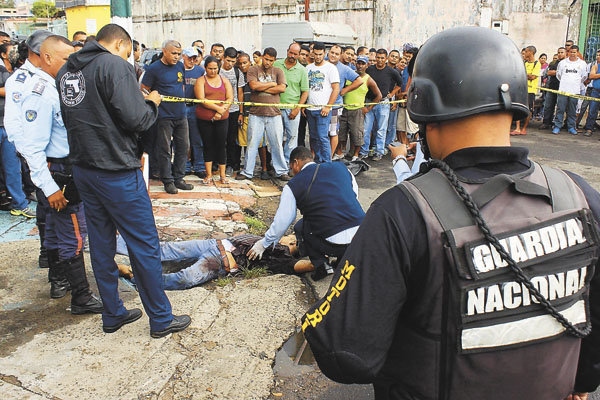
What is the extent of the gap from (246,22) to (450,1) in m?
10.6

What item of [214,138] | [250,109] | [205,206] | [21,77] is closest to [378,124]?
[250,109]

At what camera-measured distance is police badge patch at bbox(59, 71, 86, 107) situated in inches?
117

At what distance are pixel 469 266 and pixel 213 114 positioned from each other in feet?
21.3

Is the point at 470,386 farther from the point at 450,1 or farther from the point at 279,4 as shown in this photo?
the point at 279,4

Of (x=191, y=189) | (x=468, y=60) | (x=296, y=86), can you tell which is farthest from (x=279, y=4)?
(x=468, y=60)

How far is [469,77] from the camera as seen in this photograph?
1.28 m

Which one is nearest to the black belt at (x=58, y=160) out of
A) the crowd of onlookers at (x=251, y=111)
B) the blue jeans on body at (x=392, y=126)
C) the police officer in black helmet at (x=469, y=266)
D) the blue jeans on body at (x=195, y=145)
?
the crowd of onlookers at (x=251, y=111)

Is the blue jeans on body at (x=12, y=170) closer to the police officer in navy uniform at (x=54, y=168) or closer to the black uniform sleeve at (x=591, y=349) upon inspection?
the police officer in navy uniform at (x=54, y=168)

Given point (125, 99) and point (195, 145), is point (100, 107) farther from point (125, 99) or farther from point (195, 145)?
point (195, 145)

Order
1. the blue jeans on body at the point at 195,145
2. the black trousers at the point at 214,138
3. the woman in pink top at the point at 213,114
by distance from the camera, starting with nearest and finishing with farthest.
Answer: the woman in pink top at the point at 213,114 < the black trousers at the point at 214,138 < the blue jeans on body at the point at 195,145

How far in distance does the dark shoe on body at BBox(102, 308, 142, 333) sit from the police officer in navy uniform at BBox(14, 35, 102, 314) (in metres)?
0.31

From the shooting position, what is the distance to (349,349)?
1.24 metres

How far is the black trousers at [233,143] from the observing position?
806 cm

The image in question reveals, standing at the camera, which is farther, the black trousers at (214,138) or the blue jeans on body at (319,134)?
the blue jeans on body at (319,134)
